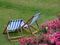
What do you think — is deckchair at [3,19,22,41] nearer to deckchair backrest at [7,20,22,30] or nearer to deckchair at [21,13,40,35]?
deckchair backrest at [7,20,22,30]

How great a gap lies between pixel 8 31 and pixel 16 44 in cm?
107

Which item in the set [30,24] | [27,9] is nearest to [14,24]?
[30,24]

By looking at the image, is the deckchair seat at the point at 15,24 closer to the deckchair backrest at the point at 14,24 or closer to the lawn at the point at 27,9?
the deckchair backrest at the point at 14,24

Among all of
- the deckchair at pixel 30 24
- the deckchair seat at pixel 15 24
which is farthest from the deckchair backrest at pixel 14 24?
the deckchair at pixel 30 24

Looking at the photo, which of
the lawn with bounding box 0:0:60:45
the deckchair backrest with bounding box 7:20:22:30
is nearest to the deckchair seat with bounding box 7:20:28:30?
the deckchair backrest with bounding box 7:20:22:30

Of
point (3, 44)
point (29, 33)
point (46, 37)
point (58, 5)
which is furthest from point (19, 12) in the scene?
point (46, 37)

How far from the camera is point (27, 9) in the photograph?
11250mm

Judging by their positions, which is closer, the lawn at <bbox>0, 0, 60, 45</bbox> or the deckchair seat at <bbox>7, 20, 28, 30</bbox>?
the deckchair seat at <bbox>7, 20, 28, 30</bbox>

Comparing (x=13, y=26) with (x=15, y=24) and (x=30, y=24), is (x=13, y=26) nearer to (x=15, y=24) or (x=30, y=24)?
(x=15, y=24)

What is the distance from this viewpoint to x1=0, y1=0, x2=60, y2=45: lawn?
9.95m

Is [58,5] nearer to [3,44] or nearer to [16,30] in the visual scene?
[16,30]

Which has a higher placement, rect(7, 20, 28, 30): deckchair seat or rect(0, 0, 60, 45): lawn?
rect(0, 0, 60, 45): lawn

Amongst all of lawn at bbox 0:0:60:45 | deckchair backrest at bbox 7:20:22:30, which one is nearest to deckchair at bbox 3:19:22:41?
→ deckchair backrest at bbox 7:20:22:30

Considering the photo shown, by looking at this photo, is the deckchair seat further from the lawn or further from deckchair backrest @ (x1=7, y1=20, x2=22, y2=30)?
the lawn
